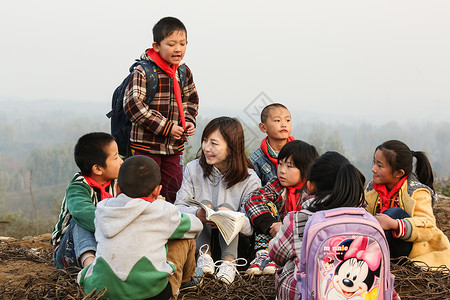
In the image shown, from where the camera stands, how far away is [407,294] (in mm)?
3938

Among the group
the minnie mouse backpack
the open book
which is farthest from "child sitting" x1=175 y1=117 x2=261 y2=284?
the minnie mouse backpack

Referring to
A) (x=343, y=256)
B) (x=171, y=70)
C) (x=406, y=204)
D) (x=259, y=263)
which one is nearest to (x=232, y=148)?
(x=259, y=263)

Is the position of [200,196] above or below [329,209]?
below

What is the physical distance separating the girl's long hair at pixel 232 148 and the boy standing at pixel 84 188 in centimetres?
93

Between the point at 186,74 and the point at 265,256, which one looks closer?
the point at 265,256

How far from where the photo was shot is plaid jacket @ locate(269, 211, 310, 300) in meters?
3.37

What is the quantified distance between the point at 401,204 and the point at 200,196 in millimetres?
1750

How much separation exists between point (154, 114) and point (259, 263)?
1885mm

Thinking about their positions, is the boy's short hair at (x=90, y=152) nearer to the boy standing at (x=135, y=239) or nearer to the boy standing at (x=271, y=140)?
the boy standing at (x=135, y=239)

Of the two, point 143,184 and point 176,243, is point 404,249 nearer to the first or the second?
point 176,243

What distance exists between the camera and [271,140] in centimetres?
554

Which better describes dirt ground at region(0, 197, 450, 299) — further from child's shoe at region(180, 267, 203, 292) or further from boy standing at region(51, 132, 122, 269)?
boy standing at region(51, 132, 122, 269)

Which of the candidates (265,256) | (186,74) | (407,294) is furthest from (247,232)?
(186,74)

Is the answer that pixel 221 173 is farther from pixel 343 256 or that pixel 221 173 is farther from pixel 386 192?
pixel 343 256
